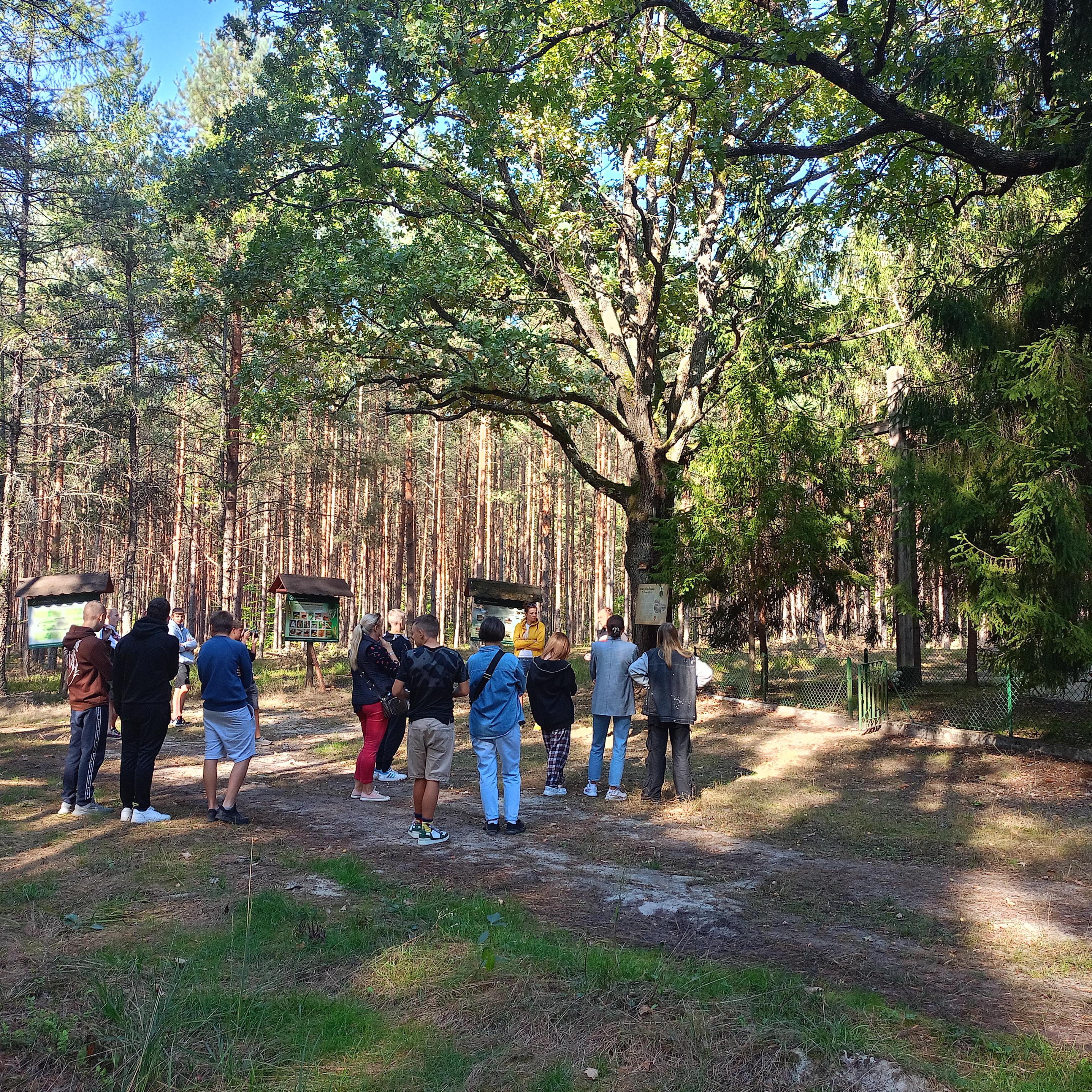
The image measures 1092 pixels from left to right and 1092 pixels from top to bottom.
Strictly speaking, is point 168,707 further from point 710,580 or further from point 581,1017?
point 710,580

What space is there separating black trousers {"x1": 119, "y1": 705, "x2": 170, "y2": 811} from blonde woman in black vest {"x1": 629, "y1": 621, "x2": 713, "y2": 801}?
4.78 metres

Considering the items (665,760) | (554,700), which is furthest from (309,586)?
(665,760)

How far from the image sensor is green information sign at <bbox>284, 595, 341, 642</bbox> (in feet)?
59.0

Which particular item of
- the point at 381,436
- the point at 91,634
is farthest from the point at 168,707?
the point at 381,436

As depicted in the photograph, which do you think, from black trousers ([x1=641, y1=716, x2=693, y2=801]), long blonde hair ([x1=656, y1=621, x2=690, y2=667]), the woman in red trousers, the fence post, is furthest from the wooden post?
the fence post

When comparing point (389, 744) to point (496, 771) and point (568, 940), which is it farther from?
point (568, 940)

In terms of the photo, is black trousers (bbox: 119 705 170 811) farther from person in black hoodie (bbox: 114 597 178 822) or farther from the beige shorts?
the beige shorts

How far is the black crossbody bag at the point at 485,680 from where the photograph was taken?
24.9 feet

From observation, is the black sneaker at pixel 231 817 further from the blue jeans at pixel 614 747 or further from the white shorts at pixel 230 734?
the blue jeans at pixel 614 747

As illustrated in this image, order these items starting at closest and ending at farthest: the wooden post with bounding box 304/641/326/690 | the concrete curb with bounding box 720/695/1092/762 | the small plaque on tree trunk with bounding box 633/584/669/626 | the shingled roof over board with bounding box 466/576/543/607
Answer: the concrete curb with bounding box 720/695/1092/762 → the small plaque on tree trunk with bounding box 633/584/669/626 → the shingled roof over board with bounding box 466/576/543/607 → the wooden post with bounding box 304/641/326/690

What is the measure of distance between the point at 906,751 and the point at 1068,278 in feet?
22.4

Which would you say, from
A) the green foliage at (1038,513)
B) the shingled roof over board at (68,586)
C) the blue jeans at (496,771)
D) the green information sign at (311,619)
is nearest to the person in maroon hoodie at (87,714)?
the blue jeans at (496,771)

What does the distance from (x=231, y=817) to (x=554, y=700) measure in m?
3.49

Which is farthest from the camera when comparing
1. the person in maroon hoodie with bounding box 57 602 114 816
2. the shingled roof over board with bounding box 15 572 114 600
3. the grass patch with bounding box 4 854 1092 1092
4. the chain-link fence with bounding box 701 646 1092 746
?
the shingled roof over board with bounding box 15 572 114 600
